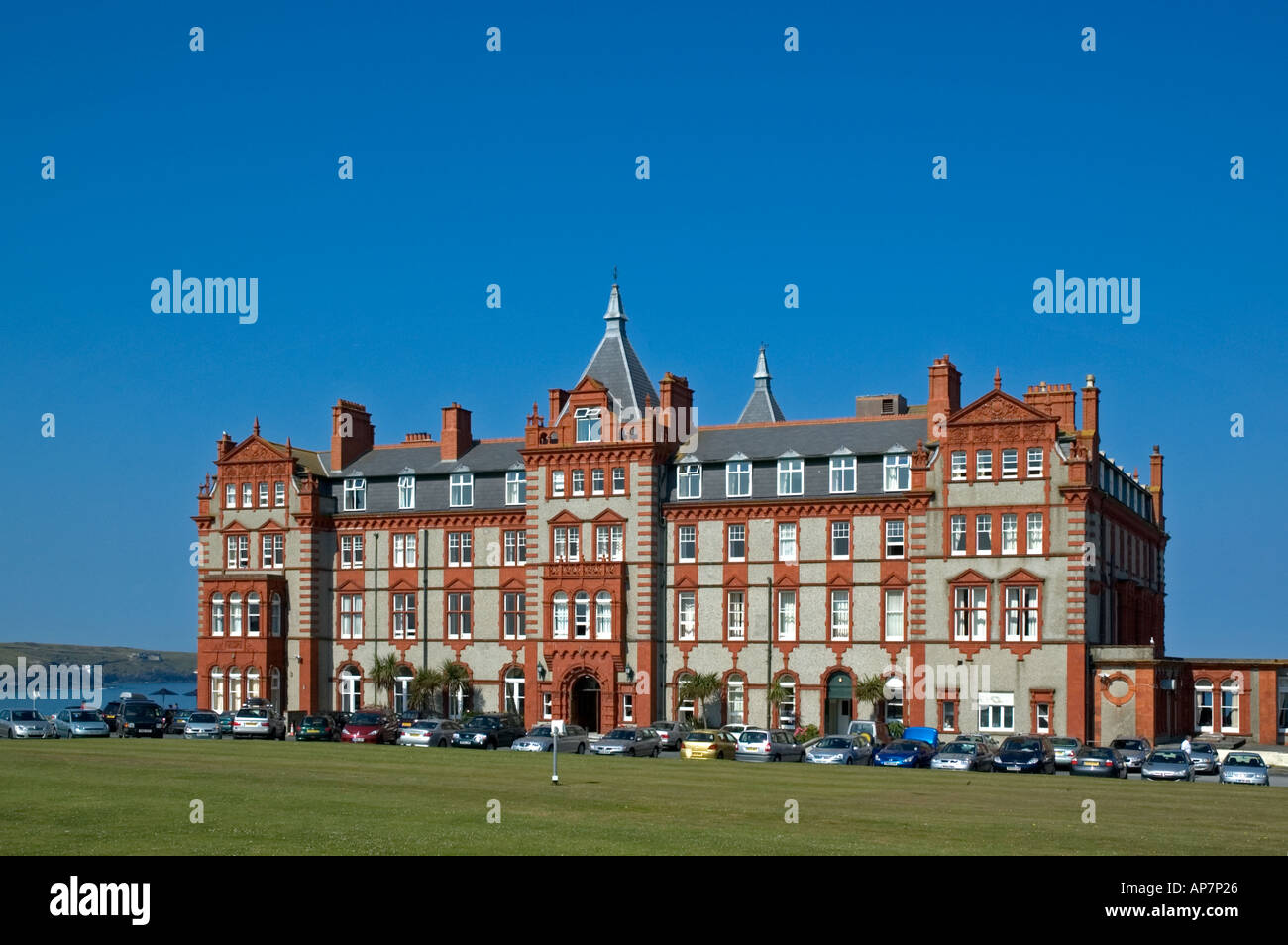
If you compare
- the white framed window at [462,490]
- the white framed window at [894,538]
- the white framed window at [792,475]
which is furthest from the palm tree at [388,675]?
the white framed window at [894,538]

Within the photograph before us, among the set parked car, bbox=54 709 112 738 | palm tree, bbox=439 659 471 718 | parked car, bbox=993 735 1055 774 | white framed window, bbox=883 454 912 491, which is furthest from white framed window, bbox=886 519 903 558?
parked car, bbox=54 709 112 738

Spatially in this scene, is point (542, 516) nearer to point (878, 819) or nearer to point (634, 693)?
point (634, 693)

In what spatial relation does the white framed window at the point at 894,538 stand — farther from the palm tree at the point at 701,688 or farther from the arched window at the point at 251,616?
the arched window at the point at 251,616

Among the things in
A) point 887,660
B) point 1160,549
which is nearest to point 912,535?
point 887,660

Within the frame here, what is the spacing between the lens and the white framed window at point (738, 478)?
84.0 m

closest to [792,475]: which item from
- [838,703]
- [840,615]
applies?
[840,615]

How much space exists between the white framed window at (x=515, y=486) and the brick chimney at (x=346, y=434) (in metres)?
11.9

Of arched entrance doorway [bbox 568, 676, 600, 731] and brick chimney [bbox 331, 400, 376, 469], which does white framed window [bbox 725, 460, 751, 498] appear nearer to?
arched entrance doorway [bbox 568, 676, 600, 731]

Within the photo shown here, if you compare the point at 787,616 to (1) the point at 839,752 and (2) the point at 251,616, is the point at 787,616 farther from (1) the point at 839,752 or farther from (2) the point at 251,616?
(2) the point at 251,616

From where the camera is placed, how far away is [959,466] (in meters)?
77.4

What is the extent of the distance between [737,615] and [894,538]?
31.0 ft

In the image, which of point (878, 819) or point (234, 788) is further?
point (234, 788)
